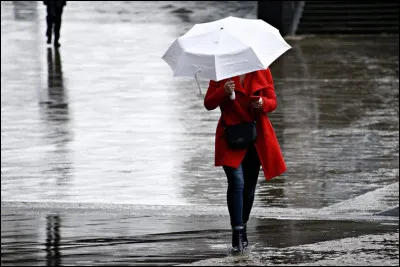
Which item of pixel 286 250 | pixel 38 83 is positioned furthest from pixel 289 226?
pixel 38 83

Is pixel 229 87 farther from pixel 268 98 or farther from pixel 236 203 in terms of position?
pixel 236 203

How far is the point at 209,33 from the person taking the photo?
28.1 feet

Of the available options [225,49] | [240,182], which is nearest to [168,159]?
[240,182]

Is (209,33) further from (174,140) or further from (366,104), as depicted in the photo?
(366,104)

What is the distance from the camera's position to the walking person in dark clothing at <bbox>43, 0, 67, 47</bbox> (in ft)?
93.3

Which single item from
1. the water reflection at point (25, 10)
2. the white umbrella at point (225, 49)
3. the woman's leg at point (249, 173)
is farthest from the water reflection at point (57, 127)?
the water reflection at point (25, 10)

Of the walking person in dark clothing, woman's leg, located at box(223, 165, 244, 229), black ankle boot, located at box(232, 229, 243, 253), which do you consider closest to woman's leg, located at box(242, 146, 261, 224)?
woman's leg, located at box(223, 165, 244, 229)

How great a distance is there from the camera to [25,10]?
35.9 meters

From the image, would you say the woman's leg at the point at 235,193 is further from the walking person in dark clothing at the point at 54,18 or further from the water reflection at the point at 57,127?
the walking person in dark clothing at the point at 54,18

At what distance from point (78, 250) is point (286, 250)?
1.54 meters

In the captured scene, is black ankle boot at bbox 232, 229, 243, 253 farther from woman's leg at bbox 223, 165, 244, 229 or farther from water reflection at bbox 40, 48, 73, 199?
water reflection at bbox 40, 48, 73, 199

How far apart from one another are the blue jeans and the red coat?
7cm

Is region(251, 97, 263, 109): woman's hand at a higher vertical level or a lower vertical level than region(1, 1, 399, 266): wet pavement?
higher

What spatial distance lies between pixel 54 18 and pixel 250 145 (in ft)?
67.1
